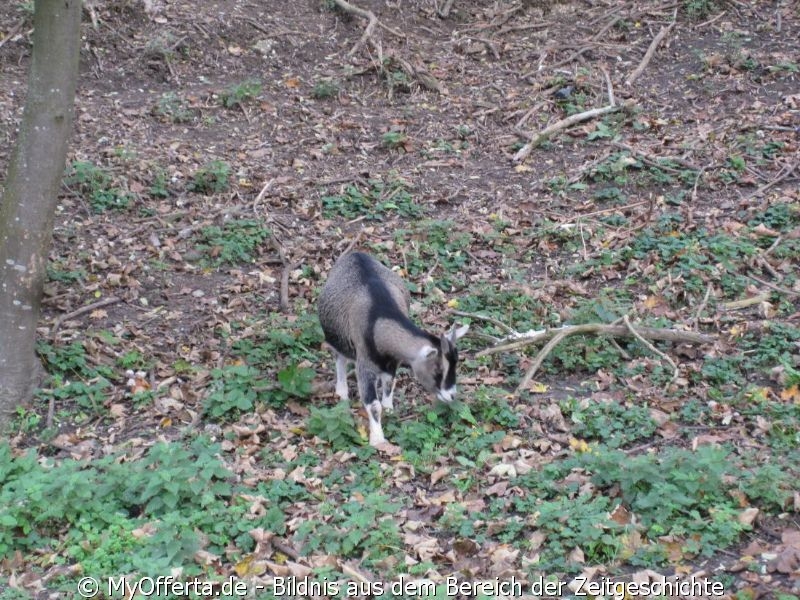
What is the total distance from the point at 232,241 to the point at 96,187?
77.1 inches

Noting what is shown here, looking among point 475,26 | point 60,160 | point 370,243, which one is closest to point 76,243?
point 60,160

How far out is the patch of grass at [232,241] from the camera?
1057 cm

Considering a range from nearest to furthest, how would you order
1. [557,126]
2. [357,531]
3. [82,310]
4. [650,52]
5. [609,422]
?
[357,531] → [609,422] → [82,310] → [557,126] → [650,52]

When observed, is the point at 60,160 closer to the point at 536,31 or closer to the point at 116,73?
Answer: the point at 116,73

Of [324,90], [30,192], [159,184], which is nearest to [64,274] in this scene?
[30,192]

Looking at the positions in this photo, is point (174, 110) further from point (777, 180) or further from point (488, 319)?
point (777, 180)

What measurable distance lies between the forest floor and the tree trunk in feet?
1.87

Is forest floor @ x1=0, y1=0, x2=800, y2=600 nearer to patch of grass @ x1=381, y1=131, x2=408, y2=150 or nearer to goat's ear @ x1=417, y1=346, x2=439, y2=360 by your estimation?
patch of grass @ x1=381, y1=131, x2=408, y2=150

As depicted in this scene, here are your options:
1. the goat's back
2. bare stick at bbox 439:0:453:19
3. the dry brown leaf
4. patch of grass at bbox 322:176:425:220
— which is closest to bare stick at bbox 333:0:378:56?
bare stick at bbox 439:0:453:19

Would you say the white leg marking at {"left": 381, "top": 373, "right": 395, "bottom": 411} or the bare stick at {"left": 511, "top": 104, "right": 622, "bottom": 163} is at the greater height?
the bare stick at {"left": 511, "top": 104, "right": 622, "bottom": 163}

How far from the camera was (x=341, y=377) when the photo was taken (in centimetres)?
851

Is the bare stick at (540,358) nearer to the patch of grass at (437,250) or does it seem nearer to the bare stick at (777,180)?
the patch of grass at (437,250)

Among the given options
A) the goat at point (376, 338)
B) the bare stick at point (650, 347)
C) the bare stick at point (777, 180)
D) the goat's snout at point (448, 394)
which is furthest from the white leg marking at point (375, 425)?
the bare stick at point (777, 180)

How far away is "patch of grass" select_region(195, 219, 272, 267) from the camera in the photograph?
10.6 meters
